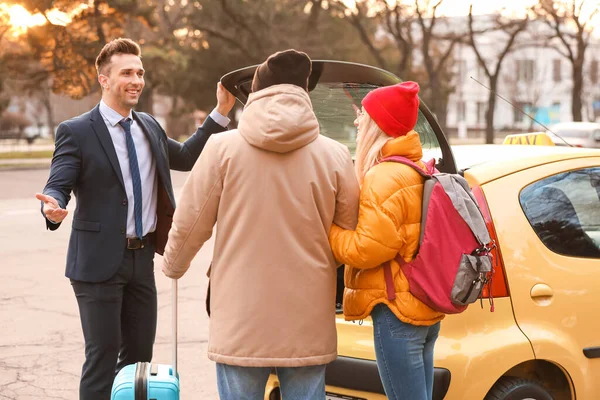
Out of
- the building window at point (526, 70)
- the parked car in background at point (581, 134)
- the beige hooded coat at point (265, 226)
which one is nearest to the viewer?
the beige hooded coat at point (265, 226)

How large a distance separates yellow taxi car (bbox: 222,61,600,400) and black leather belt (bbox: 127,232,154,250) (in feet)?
2.50

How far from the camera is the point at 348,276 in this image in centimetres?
316

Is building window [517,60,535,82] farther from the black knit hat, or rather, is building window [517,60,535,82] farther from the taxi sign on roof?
the black knit hat

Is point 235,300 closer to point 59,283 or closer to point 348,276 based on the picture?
point 348,276

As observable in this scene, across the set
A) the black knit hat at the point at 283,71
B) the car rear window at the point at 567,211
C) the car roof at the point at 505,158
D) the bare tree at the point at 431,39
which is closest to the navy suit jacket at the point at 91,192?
the black knit hat at the point at 283,71

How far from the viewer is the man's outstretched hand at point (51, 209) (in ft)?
11.3

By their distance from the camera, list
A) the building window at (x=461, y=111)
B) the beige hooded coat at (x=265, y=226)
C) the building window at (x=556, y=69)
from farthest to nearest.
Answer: the building window at (x=461, y=111) < the building window at (x=556, y=69) < the beige hooded coat at (x=265, y=226)

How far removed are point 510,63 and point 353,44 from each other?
36123mm

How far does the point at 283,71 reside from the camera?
9.33 feet

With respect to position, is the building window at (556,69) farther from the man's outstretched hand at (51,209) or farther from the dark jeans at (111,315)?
the man's outstretched hand at (51,209)

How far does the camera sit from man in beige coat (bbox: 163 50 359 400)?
2805mm

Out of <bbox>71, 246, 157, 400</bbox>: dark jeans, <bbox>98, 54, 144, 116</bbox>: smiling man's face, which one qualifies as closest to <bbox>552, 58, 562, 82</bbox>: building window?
<bbox>98, 54, 144, 116</bbox>: smiling man's face

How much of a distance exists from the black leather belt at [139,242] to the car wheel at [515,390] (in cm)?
159

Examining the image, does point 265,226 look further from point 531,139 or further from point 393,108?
point 531,139
